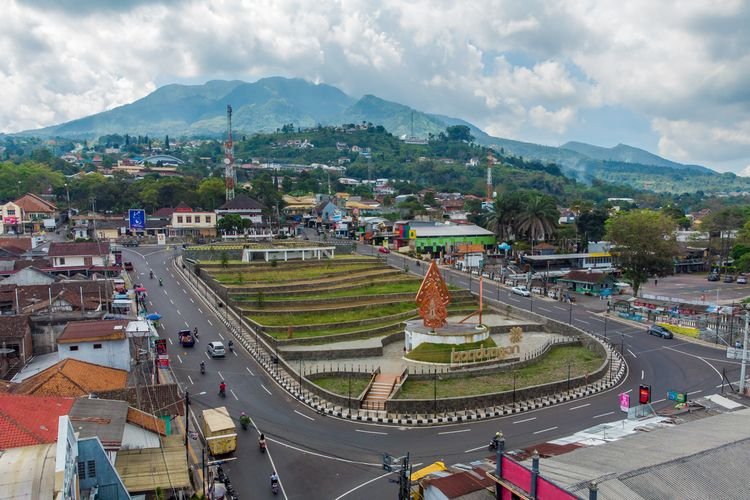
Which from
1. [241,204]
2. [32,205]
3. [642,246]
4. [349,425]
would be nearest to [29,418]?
[349,425]

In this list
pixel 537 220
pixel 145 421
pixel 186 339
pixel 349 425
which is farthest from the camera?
pixel 537 220

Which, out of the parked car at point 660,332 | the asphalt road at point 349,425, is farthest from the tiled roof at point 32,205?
the parked car at point 660,332

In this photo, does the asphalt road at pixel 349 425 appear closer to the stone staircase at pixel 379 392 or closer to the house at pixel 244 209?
the stone staircase at pixel 379 392

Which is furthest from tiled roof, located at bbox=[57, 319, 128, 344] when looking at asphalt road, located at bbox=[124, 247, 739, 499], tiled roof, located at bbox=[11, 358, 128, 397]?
asphalt road, located at bbox=[124, 247, 739, 499]

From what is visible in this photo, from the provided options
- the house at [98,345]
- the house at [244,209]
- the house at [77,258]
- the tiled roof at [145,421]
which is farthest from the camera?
the house at [244,209]

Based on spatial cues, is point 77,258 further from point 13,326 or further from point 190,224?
point 190,224

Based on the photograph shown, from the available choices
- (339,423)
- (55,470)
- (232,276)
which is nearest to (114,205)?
(232,276)
